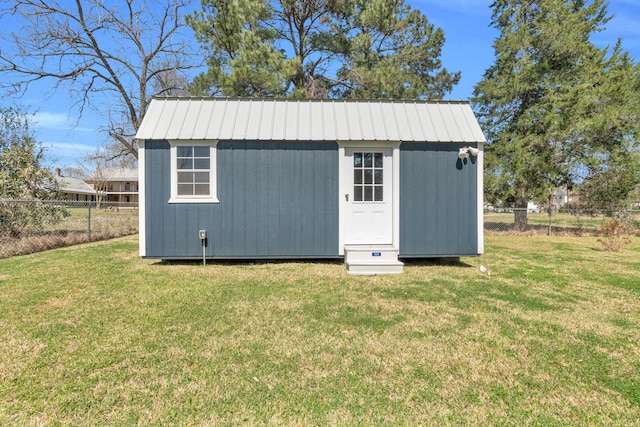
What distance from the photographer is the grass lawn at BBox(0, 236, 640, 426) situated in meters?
1.94

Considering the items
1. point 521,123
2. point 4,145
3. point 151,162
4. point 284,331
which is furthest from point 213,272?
point 521,123

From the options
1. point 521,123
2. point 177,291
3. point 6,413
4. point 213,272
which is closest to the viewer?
point 6,413

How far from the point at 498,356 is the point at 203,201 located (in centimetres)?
510

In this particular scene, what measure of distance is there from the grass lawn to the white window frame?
1.56 meters

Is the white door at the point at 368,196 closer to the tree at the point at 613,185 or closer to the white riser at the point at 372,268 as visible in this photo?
the white riser at the point at 372,268

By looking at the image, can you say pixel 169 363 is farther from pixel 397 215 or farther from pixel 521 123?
pixel 521 123

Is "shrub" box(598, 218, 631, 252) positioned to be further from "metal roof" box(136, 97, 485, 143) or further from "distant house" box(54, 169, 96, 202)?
"distant house" box(54, 169, 96, 202)

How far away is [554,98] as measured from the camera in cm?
1195

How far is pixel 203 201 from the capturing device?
5887mm

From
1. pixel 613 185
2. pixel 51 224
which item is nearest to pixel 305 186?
pixel 51 224

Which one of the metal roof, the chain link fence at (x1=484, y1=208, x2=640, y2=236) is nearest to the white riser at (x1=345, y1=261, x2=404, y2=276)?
the metal roof

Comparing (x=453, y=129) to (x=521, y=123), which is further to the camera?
(x=521, y=123)

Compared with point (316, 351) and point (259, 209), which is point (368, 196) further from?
point (316, 351)

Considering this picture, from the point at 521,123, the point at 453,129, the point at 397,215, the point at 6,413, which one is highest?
the point at 521,123
